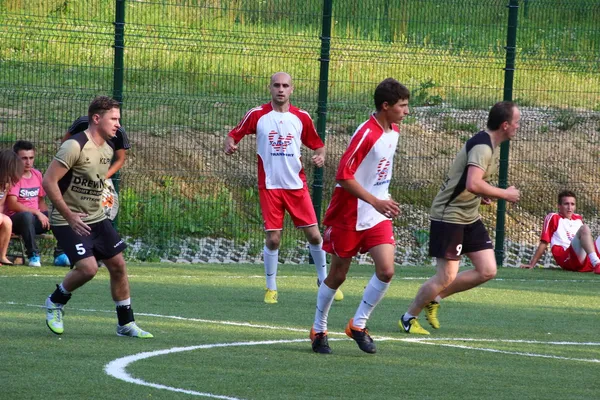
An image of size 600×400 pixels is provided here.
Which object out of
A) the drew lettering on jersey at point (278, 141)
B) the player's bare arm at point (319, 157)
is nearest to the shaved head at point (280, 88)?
the drew lettering on jersey at point (278, 141)

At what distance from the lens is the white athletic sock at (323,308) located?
773 centimetres

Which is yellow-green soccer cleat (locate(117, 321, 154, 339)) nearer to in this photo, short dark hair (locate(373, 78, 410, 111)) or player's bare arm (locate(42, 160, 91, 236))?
player's bare arm (locate(42, 160, 91, 236))

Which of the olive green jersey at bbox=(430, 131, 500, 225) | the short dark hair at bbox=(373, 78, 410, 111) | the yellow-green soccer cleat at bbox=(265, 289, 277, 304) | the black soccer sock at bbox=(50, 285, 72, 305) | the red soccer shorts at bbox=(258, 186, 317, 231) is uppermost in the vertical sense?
the short dark hair at bbox=(373, 78, 410, 111)

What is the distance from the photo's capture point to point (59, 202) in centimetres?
773

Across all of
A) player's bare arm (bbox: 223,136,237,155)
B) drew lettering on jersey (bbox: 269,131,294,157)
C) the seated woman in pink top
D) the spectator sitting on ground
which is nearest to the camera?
player's bare arm (bbox: 223,136,237,155)

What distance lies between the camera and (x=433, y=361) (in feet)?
24.5

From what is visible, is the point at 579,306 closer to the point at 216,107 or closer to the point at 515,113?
the point at 515,113

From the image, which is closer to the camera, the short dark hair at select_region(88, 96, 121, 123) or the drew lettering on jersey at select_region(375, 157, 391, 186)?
the drew lettering on jersey at select_region(375, 157, 391, 186)

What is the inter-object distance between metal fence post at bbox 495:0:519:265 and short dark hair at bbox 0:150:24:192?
21.9 ft

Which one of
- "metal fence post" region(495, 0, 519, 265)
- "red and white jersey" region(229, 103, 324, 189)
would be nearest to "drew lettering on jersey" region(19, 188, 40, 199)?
"red and white jersey" region(229, 103, 324, 189)

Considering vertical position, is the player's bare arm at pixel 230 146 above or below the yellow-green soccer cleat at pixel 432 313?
above

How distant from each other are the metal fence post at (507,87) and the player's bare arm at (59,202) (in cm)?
892

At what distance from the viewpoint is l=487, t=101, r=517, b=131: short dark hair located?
8.66 metres

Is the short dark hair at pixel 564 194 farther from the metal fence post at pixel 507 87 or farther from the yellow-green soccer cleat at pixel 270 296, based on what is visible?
the yellow-green soccer cleat at pixel 270 296
